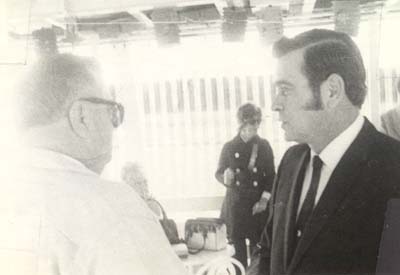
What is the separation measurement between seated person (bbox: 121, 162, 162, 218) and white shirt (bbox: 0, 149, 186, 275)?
13cm

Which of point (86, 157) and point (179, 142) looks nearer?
Result: point (86, 157)

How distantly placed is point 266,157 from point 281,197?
9cm

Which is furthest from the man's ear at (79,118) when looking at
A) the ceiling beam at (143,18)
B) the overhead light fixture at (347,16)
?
the overhead light fixture at (347,16)

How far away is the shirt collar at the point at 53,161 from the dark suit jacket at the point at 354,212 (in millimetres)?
428

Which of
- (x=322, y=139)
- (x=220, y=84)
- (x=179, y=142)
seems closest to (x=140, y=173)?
(x=179, y=142)

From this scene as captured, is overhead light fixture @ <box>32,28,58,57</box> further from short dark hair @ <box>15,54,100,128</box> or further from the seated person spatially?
the seated person

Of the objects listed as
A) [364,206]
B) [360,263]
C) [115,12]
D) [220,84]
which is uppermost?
[115,12]

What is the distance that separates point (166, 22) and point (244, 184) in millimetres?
372

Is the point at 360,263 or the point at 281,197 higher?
the point at 281,197

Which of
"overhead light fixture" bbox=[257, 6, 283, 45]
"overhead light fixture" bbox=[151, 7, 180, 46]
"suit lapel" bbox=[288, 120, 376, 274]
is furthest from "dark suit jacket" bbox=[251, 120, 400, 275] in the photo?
"overhead light fixture" bbox=[151, 7, 180, 46]

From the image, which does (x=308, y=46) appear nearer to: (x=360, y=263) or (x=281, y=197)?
(x=281, y=197)

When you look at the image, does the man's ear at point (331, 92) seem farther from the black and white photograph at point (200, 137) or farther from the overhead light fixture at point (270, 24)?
the overhead light fixture at point (270, 24)

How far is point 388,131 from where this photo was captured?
809 mm

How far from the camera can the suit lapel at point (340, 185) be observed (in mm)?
795
